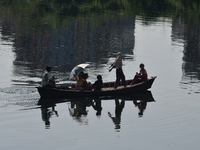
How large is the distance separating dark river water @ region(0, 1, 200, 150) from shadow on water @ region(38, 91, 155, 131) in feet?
0.21

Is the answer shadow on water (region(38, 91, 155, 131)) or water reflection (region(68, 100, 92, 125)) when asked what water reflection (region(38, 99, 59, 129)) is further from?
water reflection (region(68, 100, 92, 125))

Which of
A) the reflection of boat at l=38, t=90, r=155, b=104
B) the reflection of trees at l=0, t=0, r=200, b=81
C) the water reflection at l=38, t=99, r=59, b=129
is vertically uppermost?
the water reflection at l=38, t=99, r=59, b=129

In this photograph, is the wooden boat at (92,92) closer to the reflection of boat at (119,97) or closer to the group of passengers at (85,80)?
the reflection of boat at (119,97)

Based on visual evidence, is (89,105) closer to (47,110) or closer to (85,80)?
(85,80)

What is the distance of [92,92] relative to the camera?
5128 cm

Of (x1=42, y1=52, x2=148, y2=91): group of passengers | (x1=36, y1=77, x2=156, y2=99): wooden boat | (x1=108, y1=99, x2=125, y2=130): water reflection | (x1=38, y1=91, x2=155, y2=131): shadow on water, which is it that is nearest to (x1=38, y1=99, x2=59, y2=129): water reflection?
(x1=38, y1=91, x2=155, y2=131): shadow on water

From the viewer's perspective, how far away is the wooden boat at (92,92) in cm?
5012

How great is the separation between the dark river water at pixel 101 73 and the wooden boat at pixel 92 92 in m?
0.79

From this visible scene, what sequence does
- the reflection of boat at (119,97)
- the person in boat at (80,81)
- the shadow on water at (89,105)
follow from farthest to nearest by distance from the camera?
the person in boat at (80,81)
the reflection of boat at (119,97)
the shadow on water at (89,105)

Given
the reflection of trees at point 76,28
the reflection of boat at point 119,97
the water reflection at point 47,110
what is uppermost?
the water reflection at point 47,110

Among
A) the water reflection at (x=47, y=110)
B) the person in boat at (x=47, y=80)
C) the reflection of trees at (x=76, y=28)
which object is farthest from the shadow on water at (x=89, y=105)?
the reflection of trees at (x=76, y=28)

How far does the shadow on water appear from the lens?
46159mm

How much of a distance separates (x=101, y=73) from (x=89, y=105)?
33.4 ft

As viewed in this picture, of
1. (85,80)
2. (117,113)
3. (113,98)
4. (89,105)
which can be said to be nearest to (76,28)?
(113,98)
